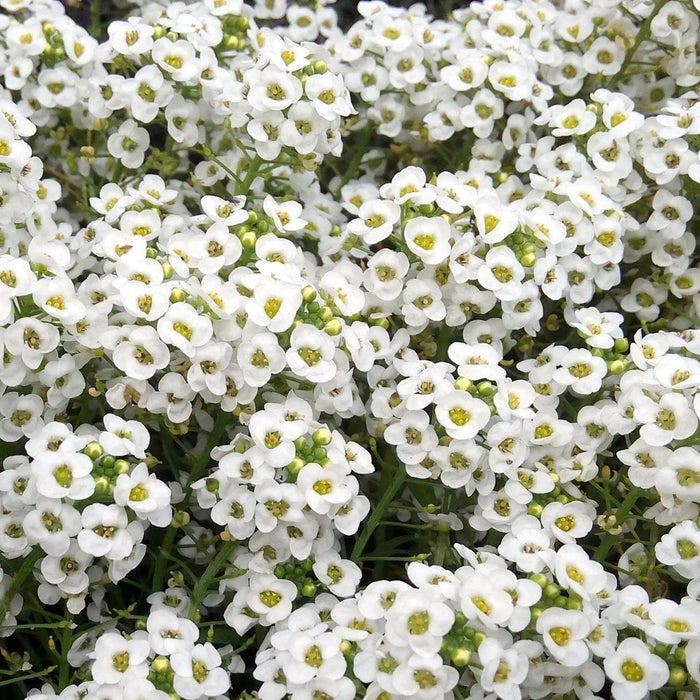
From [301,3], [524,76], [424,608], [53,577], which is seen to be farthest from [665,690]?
[301,3]

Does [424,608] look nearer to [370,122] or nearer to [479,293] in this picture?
[479,293]

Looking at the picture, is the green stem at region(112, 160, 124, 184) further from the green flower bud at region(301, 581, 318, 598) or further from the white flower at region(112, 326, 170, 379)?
the green flower bud at region(301, 581, 318, 598)

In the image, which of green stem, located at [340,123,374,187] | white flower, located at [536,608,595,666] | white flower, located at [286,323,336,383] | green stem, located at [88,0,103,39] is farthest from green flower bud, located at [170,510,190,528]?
green stem, located at [88,0,103,39]

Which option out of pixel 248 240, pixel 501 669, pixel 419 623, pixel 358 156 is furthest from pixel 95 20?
pixel 501 669

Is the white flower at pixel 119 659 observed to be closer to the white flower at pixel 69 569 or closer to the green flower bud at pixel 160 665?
the green flower bud at pixel 160 665

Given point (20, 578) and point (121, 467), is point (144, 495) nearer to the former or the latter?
point (121, 467)

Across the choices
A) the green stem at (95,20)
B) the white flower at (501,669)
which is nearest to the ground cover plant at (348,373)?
the white flower at (501,669)
